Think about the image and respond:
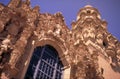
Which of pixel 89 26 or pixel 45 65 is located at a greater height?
pixel 89 26

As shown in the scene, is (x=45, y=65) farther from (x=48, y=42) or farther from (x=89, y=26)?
(x=89, y=26)

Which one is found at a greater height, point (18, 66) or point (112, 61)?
point (112, 61)

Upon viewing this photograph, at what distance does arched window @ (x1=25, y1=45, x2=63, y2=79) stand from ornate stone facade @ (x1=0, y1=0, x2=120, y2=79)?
0.36 meters

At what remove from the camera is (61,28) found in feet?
53.8

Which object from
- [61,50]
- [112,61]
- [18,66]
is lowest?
[18,66]

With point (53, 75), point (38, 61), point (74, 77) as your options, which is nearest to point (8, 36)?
point (38, 61)

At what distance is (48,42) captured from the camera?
1472cm

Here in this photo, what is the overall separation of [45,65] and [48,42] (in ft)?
5.96

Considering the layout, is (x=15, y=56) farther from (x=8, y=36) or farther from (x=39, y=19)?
(x=39, y=19)

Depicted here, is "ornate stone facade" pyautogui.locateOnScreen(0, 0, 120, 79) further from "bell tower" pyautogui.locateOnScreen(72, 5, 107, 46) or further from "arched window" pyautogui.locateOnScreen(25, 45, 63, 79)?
"arched window" pyautogui.locateOnScreen(25, 45, 63, 79)

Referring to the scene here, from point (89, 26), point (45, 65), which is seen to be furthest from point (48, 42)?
point (89, 26)

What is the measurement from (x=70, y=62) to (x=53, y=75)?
68.1 inches

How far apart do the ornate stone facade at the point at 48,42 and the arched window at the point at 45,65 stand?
1.19ft

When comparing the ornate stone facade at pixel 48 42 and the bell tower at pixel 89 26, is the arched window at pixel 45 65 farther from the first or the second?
the bell tower at pixel 89 26
